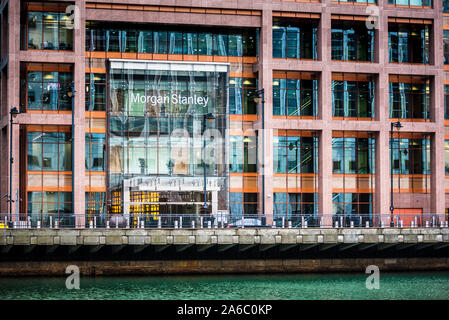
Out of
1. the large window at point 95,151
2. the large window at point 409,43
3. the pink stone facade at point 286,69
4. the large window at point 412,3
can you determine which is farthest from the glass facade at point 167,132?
the large window at point 412,3

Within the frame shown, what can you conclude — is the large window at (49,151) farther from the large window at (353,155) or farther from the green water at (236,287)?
the large window at (353,155)

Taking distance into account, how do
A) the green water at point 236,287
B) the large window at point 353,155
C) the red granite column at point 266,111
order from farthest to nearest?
the large window at point 353,155 < the red granite column at point 266,111 < the green water at point 236,287

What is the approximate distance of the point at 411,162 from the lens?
6575 cm

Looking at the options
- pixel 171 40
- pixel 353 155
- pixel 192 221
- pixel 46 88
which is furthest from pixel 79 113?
pixel 353 155

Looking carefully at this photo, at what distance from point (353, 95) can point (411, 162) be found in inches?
310

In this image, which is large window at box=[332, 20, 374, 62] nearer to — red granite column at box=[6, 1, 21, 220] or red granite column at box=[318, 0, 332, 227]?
red granite column at box=[318, 0, 332, 227]

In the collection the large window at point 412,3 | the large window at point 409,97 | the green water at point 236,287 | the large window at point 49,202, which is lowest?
the green water at point 236,287

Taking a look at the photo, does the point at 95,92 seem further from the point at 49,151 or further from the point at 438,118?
the point at 438,118

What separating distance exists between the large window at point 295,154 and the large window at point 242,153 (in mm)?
1876

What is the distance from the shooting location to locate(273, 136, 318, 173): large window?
6319 cm

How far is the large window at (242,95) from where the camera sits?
6312 cm

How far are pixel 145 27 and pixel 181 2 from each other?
12.0 feet
